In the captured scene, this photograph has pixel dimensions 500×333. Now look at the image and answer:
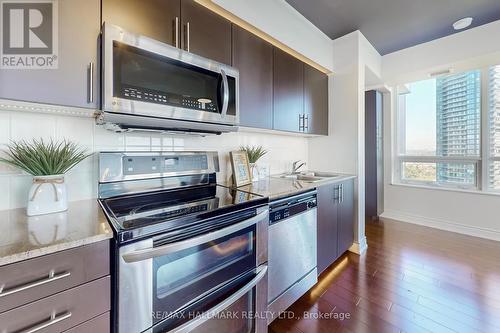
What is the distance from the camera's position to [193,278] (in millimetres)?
1005

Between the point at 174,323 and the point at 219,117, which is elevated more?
the point at 219,117

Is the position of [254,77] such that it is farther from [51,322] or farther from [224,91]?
[51,322]

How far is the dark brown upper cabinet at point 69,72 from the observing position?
85 cm

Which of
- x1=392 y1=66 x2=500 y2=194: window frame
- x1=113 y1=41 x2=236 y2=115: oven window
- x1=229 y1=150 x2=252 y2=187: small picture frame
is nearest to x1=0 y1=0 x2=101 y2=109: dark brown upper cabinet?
x1=113 y1=41 x2=236 y2=115: oven window

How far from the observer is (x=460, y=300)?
5.54 feet

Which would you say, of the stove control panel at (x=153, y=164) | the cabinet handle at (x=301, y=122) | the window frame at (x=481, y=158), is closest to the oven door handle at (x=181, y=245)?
the stove control panel at (x=153, y=164)

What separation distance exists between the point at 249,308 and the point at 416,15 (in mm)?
3172

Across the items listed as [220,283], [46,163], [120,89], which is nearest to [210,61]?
[120,89]

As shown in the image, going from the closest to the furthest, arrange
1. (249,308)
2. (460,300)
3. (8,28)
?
(8,28), (249,308), (460,300)

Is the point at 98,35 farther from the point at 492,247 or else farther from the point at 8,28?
the point at 492,247

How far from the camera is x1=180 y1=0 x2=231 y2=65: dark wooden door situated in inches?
51.5

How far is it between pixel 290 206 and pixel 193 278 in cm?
82

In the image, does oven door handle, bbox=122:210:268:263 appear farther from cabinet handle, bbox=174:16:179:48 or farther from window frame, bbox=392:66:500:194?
window frame, bbox=392:66:500:194

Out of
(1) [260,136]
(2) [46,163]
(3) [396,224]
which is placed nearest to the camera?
(2) [46,163]
